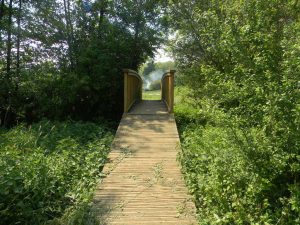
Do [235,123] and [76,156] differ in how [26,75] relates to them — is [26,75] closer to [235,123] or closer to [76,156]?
[76,156]

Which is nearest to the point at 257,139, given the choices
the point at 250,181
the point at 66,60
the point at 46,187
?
the point at 250,181

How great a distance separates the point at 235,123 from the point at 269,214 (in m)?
0.94

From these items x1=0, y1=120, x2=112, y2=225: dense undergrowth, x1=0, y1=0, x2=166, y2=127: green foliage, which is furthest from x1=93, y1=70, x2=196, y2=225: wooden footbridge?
x1=0, y1=0, x2=166, y2=127: green foliage

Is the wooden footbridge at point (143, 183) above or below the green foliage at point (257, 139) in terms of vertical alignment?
below

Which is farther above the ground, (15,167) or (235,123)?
(235,123)

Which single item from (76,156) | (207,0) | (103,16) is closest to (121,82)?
(103,16)

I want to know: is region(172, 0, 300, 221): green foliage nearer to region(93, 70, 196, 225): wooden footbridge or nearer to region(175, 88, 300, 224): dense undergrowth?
region(175, 88, 300, 224): dense undergrowth

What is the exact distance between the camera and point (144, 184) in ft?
13.8

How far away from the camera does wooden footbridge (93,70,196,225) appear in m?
3.41

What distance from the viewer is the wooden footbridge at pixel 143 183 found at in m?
3.41

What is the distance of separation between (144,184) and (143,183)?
38 millimetres

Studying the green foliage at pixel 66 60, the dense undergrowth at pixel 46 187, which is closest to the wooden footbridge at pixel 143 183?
the dense undergrowth at pixel 46 187

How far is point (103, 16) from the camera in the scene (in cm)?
1001

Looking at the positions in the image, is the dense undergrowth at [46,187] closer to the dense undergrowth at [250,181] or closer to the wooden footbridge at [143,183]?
the wooden footbridge at [143,183]
